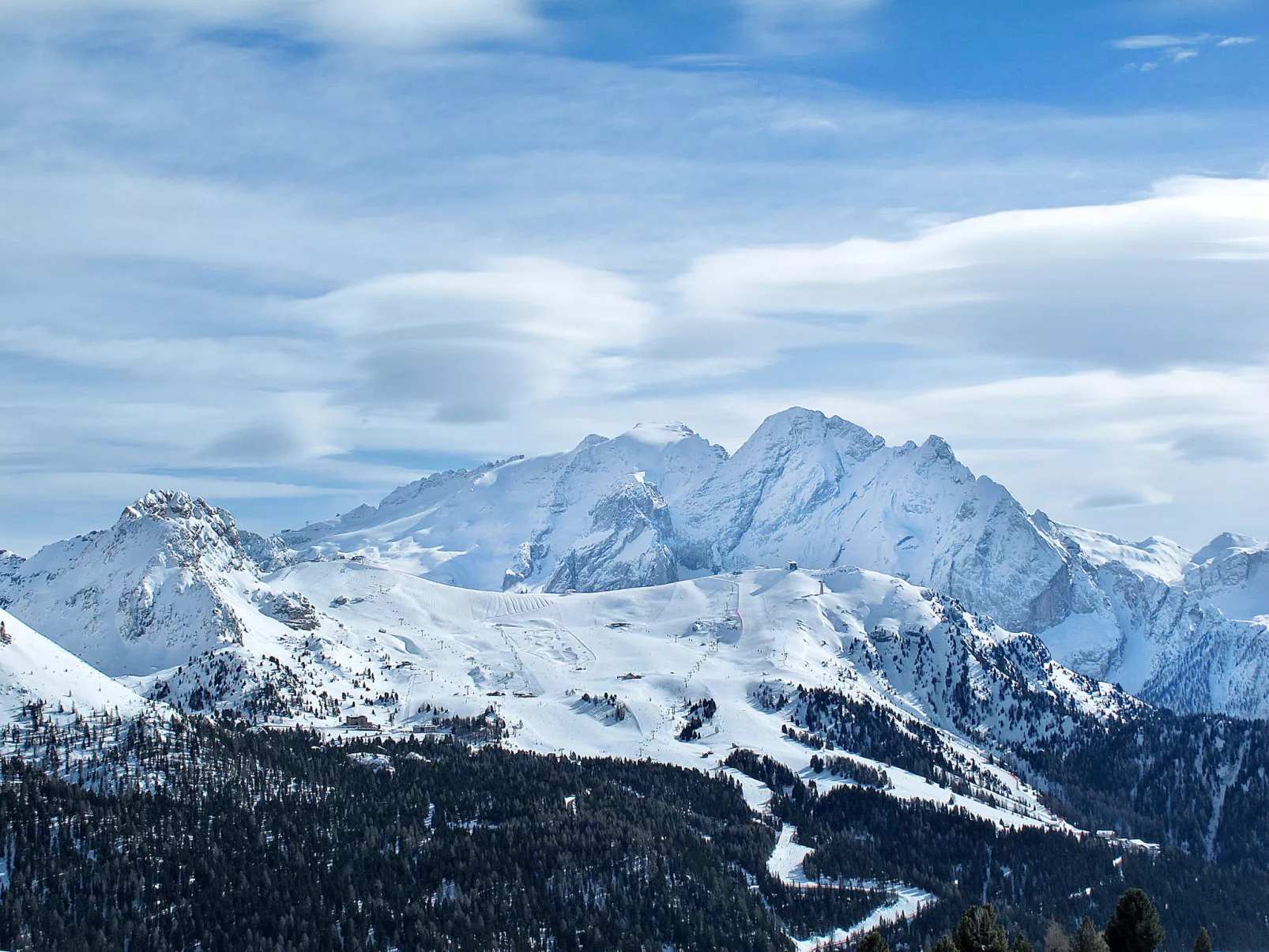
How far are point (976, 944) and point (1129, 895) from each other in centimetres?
2587

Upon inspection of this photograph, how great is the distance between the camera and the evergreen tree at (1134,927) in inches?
7013

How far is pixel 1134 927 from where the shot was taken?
17862 cm

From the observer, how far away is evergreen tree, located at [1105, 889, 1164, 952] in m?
178

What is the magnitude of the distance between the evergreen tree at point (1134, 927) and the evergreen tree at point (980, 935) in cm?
1716

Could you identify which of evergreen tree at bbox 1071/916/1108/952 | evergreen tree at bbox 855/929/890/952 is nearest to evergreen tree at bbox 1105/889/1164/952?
evergreen tree at bbox 1071/916/1108/952

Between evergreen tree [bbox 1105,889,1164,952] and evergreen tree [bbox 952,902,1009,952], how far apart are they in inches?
676

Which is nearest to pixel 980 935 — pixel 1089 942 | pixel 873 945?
pixel 1089 942

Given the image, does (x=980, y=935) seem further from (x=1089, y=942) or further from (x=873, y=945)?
(x=873, y=945)

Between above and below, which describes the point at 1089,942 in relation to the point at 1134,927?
below

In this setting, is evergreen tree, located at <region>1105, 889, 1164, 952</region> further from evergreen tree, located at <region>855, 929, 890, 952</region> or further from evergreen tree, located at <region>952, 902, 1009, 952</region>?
evergreen tree, located at <region>855, 929, 890, 952</region>

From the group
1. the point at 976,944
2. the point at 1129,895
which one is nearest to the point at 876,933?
the point at 976,944

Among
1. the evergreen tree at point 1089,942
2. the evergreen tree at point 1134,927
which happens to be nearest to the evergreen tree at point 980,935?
the evergreen tree at point 1089,942

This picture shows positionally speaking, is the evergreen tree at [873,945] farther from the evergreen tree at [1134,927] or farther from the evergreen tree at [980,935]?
the evergreen tree at [1134,927]

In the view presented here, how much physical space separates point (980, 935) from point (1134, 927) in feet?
80.4
